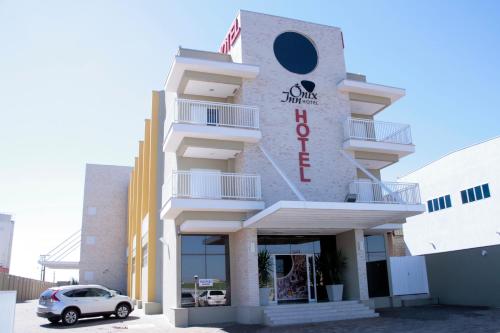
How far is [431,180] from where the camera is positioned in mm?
36781

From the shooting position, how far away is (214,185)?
19781 millimetres

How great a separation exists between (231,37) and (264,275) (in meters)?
12.1

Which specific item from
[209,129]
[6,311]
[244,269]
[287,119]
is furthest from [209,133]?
[6,311]

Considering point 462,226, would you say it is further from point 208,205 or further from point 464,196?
point 208,205

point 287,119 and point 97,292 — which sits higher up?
point 287,119

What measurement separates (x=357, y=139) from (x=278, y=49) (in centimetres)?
598

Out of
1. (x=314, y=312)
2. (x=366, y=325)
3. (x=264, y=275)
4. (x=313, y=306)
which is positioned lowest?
(x=366, y=325)

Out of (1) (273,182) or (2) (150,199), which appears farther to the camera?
(2) (150,199)

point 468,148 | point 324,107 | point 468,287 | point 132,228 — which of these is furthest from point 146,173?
point 468,148

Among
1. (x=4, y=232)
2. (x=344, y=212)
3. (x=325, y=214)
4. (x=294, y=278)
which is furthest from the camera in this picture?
(x=294, y=278)

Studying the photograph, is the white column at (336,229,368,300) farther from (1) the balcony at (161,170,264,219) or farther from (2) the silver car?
(2) the silver car

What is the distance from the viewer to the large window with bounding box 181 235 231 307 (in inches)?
754

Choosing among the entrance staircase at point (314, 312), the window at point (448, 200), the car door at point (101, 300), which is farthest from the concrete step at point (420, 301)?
the car door at point (101, 300)

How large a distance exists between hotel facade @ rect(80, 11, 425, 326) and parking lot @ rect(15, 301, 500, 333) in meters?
1.22
